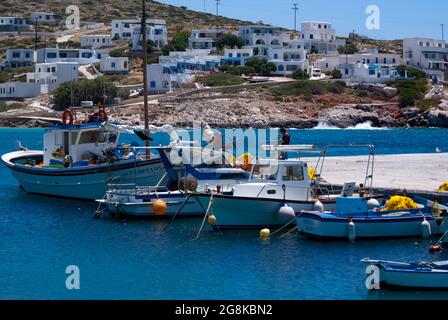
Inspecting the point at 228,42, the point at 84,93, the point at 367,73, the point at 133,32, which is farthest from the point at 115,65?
the point at 367,73

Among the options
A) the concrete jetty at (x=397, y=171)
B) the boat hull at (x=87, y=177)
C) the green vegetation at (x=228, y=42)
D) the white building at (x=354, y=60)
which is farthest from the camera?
the green vegetation at (x=228, y=42)

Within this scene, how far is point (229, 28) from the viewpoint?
16175 centimetres

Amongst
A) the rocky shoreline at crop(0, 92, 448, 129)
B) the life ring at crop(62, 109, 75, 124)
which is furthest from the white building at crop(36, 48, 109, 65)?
the life ring at crop(62, 109, 75, 124)

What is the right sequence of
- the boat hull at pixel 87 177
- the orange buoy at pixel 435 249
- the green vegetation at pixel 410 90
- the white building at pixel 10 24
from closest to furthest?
the orange buoy at pixel 435 249 → the boat hull at pixel 87 177 → the green vegetation at pixel 410 90 → the white building at pixel 10 24

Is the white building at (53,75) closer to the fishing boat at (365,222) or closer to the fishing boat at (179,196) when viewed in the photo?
the fishing boat at (179,196)

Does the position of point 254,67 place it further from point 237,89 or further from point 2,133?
point 2,133

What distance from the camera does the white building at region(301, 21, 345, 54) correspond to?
146375 millimetres

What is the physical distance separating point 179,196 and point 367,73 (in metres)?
95.9

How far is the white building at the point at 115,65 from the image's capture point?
12412 centimetres

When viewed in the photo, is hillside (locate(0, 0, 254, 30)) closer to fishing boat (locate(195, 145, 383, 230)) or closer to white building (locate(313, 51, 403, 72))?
white building (locate(313, 51, 403, 72))

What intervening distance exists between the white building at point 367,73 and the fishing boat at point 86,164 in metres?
87.1

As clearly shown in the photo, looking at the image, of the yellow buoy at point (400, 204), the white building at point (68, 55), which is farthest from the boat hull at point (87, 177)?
the white building at point (68, 55)
